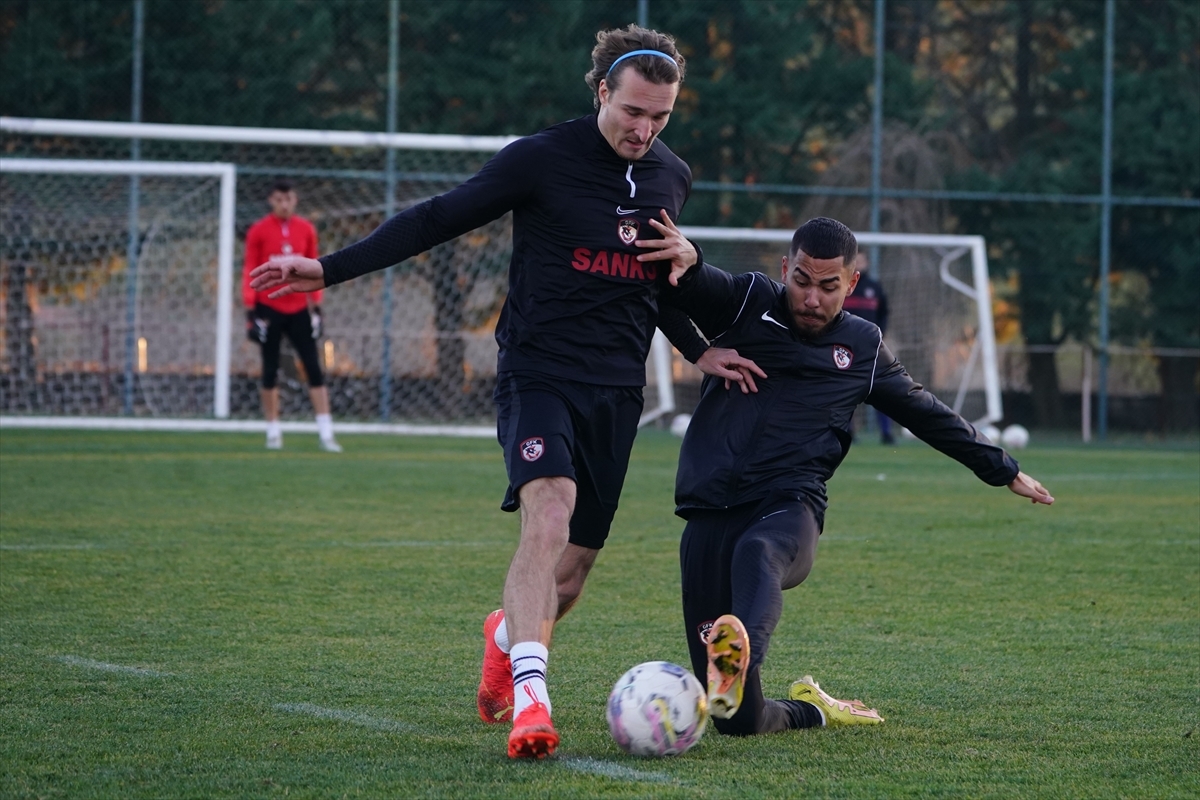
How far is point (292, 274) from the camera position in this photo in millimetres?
4117

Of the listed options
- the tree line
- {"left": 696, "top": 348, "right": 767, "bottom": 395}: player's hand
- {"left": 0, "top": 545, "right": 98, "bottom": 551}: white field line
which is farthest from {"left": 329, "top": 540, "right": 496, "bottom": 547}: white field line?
the tree line

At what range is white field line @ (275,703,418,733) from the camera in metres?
4.07

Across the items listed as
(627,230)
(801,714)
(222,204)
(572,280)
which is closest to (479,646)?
(801,714)

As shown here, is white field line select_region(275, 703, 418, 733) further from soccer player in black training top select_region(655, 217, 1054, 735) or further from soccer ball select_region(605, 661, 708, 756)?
soccer player in black training top select_region(655, 217, 1054, 735)

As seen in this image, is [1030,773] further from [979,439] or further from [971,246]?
[971,246]

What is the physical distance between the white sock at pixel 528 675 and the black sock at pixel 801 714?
785 millimetres

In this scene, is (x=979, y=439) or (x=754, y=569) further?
(x=979, y=439)

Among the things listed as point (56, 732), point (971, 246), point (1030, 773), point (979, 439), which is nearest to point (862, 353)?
point (979, 439)

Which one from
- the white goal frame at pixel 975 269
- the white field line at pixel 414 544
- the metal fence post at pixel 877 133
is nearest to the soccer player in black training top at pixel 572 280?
the white field line at pixel 414 544

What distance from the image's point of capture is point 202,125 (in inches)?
789

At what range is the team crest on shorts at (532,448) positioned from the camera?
4121 mm

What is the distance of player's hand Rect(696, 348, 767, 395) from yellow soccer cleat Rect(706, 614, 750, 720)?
973 mm

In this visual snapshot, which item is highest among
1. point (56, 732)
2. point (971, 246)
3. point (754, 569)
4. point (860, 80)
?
point (860, 80)

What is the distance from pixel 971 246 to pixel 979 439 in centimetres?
1583
